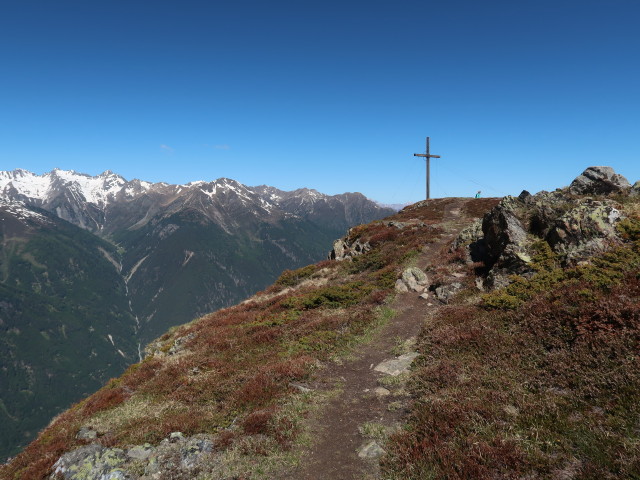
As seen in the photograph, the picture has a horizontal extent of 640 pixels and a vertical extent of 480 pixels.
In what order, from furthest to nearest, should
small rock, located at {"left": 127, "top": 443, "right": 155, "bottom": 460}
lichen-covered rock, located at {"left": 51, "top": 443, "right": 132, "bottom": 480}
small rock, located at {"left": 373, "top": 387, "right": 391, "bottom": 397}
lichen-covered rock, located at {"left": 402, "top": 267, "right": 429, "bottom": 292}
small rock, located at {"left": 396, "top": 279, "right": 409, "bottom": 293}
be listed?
lichen-covered rock, located at {"left": 402, "top": 267, "right": 429, "bottom": 292} < small rock, located at {"left": 396, "top": 279, "right": 409, "bottom": 293} < small rock, located at {"left": 373, "top": 387, "right": 391, "bottom": 397} < small rock, located at {"left": 127, "top": 443, "right": 155, "bottom": 460} < lichen-covered rock, located at {"left": 51, "top": 443, "right": 132, "bottom": 480}

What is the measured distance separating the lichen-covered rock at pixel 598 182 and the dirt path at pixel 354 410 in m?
17.3

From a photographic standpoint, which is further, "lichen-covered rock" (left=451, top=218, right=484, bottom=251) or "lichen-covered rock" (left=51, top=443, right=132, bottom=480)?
"lichen-covered rock" (left=451, top=218, right=484, bottom=251)

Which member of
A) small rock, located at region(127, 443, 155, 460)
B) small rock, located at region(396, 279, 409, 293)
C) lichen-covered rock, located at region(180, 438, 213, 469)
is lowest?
small rock, located at region(127, 443, 155, 460)

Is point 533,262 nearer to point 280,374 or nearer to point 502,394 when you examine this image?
point 502,394

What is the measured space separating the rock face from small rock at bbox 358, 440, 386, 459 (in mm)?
13694

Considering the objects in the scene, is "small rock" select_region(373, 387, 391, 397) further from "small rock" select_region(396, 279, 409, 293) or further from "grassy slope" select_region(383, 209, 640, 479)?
"small rock" select_region(396, 279, 409, 293)

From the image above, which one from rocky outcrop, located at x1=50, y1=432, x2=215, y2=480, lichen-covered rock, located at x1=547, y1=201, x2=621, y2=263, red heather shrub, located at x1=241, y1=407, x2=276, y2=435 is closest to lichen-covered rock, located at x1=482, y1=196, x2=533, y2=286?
lichen-covered rock, located at x1=547, y1=201, x2=621, y2=263

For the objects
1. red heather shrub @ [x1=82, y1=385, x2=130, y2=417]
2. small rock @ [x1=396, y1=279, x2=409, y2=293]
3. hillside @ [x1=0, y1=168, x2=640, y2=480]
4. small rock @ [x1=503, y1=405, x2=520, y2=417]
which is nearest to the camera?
hillside @ [x1=0, y1=168, x2=640, y2=480]

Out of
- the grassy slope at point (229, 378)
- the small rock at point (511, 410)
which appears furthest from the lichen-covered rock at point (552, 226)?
the small rock at point (511, 410)

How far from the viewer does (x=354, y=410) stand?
37.3 feet

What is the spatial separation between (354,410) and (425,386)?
2.64 meters

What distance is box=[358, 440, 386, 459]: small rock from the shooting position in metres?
8.89

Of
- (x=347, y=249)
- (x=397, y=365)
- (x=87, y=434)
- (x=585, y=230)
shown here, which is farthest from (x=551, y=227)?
(x=347, y=249)

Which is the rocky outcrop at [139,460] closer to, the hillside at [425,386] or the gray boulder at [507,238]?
the hillside at [425,386]
